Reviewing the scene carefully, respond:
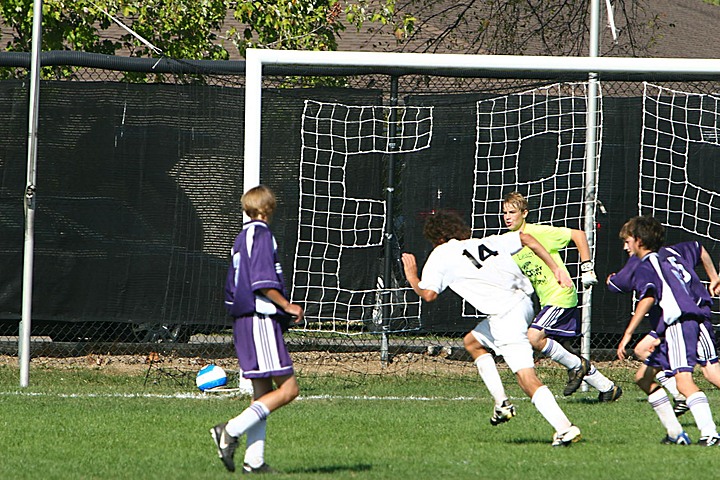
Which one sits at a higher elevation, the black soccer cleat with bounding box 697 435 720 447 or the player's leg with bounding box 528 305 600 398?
the player's leg with bounding box 528 305 600 398

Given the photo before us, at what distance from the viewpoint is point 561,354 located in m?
9.31

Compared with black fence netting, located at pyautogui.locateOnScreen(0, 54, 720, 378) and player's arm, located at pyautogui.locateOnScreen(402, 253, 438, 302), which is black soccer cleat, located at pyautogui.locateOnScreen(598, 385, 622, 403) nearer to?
black fence netting, located at pyautogui.locateOnScreen(0, 54, 720, 378)

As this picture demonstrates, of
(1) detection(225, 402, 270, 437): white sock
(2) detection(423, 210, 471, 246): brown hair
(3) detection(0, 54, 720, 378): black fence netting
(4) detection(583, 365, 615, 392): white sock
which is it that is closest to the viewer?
(1) detection(225, 402, 270, 437): white sock

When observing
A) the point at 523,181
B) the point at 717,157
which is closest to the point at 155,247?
the point at 523,181

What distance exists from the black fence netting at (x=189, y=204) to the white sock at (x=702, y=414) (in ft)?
12.2

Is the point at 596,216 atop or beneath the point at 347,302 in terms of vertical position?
atop

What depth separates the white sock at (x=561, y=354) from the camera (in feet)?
30.4

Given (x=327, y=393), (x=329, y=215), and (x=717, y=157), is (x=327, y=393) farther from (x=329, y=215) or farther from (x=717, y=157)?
(x=717, y=157)

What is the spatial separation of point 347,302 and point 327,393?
117 cm

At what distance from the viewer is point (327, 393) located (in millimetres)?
9648

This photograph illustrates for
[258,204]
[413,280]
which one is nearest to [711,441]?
[413,280]

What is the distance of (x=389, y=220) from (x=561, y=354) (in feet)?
7.44

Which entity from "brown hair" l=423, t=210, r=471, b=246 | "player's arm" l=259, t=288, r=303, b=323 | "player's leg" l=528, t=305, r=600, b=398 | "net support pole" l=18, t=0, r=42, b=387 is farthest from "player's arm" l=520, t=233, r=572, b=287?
"net support pole" l=18, t=0, r=42, b=387

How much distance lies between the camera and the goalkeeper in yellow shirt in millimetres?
9016
